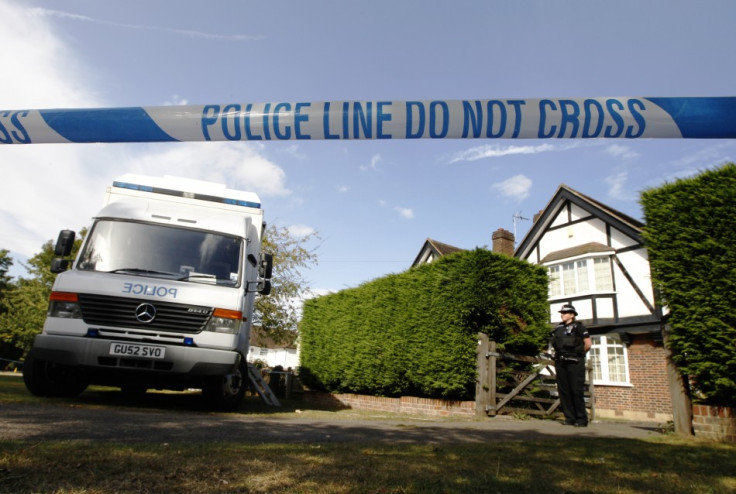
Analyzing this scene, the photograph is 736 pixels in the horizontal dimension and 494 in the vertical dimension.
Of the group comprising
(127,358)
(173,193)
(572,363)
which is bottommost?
(127,358)

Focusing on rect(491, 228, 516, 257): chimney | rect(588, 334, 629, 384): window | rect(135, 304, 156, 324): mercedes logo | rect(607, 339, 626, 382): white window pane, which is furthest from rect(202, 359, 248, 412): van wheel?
rect(491, 228, 516, 257): chimney

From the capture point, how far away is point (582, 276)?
18859 mm

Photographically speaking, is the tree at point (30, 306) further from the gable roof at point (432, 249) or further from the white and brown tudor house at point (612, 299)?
the white and brown tudor house at point (612, 299)

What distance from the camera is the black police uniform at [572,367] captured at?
7.12m

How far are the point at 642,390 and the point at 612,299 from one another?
328cm

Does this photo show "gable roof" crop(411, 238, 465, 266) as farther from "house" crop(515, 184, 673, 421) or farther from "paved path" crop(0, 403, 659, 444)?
"paved path" crop(0, 403, 659, 444)

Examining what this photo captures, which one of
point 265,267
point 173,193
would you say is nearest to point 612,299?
point 265,267

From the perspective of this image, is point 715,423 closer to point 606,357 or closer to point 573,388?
point 573,388

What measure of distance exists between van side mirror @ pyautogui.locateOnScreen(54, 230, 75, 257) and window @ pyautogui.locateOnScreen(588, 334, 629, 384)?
56.2 ft

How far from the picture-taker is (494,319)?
10.7 m

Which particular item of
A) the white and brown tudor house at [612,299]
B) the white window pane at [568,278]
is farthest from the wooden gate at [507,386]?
the white window pane at [568,278]

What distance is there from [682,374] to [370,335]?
323 inches

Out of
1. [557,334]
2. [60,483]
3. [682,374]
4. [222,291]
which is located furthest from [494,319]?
[60,483]

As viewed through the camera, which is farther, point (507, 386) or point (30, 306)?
point (30, 306)
